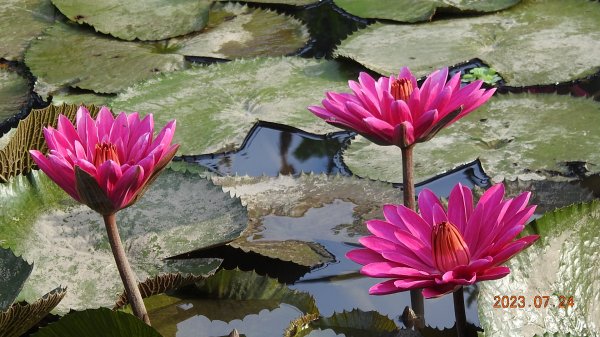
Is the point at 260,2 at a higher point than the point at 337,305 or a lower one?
higher

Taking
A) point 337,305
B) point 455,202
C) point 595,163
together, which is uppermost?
point 455,202

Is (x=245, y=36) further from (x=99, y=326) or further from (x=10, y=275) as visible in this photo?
(x=99, y=326)

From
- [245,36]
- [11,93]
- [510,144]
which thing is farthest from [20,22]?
[510,144]

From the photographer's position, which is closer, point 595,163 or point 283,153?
point 595,163

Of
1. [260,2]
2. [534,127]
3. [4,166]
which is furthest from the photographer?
[260,2]

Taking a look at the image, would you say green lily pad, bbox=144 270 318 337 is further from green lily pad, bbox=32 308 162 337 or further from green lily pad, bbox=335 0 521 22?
green lily pad, bbox=335 0 521 22

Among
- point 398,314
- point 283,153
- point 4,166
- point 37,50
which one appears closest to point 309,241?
point 398,314

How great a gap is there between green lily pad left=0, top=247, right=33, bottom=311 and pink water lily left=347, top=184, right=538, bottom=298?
635 millimetres

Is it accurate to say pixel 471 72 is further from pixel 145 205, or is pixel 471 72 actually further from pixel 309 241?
pixel 145 205

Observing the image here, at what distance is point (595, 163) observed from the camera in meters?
2.05

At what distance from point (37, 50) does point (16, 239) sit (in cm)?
144

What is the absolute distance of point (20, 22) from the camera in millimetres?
3277

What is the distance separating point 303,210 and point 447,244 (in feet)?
3.03

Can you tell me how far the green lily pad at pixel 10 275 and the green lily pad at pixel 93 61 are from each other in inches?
51.4
